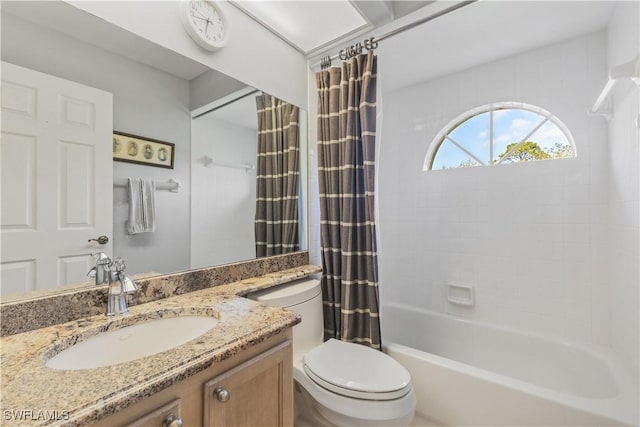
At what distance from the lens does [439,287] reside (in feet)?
7.93

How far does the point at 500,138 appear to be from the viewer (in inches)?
88.8

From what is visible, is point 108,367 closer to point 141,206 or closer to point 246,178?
point 141,206

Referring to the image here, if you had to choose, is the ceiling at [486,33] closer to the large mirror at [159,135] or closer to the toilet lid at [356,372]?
the large mirror at [159,135]

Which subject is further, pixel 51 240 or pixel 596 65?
pixel 596 65

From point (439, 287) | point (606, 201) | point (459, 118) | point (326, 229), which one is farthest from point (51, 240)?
point (606, 201)

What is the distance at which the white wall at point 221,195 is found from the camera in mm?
1370

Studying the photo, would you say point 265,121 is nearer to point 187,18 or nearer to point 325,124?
point 325,124

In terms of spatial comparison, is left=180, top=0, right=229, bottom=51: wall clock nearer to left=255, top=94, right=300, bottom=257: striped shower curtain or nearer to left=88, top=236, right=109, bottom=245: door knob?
left=255, top=94, right=300, bottom=257: striped shower curtain

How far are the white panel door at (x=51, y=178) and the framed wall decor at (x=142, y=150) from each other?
0.03 metres

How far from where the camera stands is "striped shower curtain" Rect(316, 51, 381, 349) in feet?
5.52

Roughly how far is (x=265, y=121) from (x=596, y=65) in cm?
217

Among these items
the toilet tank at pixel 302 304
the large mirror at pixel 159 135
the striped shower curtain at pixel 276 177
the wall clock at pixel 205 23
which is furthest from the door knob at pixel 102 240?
the wall clock at pixel 205 23

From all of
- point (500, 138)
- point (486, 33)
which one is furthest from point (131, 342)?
point (500, 138)

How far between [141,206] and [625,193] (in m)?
2.38
